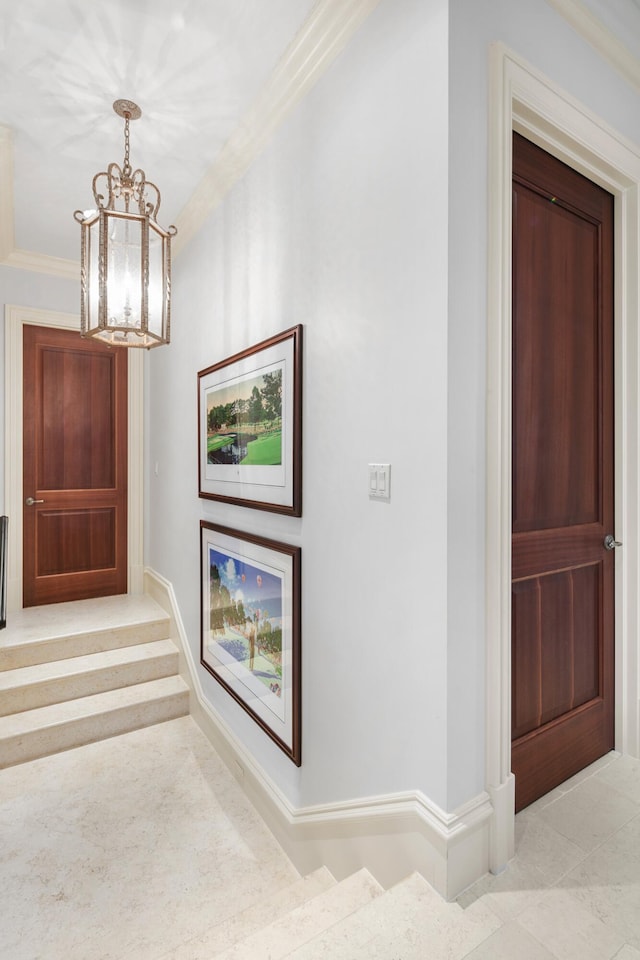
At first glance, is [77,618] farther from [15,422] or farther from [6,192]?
[6,192]

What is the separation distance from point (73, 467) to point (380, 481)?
316 cm

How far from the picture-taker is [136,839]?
199 cm

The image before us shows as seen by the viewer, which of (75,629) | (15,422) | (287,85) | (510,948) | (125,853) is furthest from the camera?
(15,422)

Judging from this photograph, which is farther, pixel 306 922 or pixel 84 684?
pixel 84 684

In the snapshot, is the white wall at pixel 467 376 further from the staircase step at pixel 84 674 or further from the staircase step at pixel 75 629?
the staircase step at pixel 75 629

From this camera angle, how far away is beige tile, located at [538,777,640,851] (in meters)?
1.43

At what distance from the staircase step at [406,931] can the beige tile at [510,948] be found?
15 mm

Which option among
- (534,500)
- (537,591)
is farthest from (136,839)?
(534,500)

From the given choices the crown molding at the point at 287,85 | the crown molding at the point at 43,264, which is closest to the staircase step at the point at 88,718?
the crown molding at the point at 287,85

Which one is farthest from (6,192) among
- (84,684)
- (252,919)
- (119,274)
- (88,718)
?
(252,919)

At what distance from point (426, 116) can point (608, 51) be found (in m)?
0.88

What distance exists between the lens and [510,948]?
1053 millimetres

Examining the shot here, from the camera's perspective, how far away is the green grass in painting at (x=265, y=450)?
193 centimetres

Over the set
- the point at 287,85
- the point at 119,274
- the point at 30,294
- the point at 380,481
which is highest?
the point at 287,85
